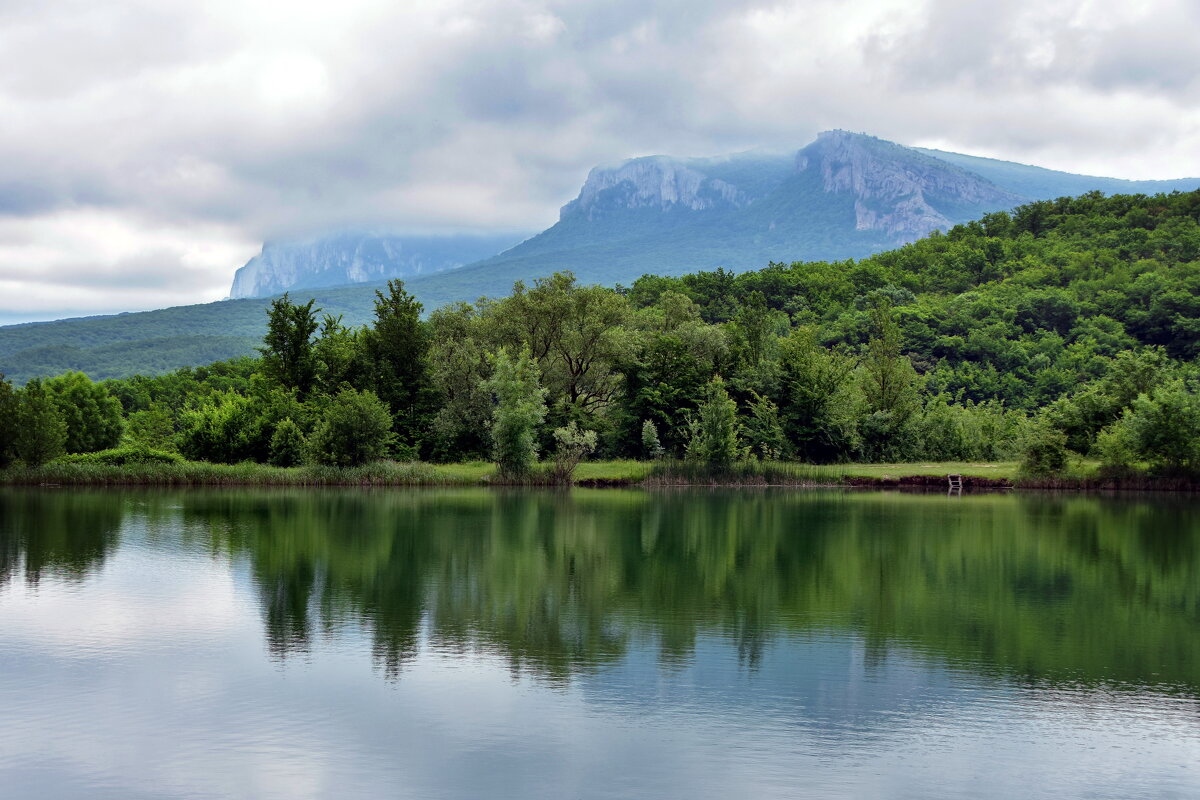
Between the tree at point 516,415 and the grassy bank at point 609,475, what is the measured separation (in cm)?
149

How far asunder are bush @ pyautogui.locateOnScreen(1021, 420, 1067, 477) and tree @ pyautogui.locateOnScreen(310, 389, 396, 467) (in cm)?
4091

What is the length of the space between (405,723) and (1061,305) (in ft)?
376

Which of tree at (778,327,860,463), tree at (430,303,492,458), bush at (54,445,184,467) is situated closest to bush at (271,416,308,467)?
bush at (54,445,184,467)

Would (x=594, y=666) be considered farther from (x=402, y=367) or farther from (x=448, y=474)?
(x=402, y=367)

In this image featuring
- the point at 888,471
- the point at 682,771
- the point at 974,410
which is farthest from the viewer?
the point at 974,410

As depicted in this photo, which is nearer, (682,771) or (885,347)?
(682,771)

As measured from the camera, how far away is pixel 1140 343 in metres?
108

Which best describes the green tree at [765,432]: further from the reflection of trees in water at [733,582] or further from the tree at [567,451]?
the reflection of trees in water at [733,582]

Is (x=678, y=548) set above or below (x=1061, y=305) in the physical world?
below

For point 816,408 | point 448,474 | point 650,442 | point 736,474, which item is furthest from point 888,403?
point 448,474

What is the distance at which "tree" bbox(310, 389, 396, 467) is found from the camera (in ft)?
221

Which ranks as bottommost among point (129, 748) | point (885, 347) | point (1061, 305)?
point (129, 748)

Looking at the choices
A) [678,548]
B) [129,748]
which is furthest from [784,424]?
[129,748]

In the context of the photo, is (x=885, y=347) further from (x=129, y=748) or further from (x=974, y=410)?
(x=129, y=748)
